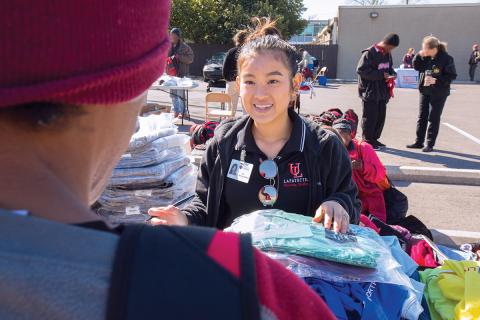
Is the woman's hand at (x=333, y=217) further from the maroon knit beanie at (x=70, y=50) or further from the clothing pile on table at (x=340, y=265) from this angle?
the maroon knit beanie at (x=70, y=50)

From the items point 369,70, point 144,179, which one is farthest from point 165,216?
point 369,70

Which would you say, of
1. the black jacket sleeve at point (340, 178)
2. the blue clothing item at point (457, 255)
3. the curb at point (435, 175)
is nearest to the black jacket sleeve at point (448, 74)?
the curb at point (435, 175)

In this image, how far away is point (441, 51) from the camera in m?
7.51

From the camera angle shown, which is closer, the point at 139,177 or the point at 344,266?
the point at 344,266

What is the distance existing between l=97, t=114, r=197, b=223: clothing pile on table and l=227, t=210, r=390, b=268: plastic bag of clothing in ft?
4.74

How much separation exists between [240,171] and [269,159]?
6.3 inches

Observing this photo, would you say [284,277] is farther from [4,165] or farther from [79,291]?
[4,165]

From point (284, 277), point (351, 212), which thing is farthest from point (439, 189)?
point (284, 277)

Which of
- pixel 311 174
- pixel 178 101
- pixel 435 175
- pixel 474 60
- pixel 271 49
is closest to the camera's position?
pixel 311 174

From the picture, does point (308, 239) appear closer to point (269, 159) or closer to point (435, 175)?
point (269, 159)

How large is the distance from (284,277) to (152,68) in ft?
1.14

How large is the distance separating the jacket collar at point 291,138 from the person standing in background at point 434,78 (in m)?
5.65

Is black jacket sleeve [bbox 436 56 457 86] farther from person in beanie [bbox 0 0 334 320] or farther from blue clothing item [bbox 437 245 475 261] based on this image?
person in beanie [bbox 0 0 334 320]

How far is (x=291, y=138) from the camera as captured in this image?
233cm
